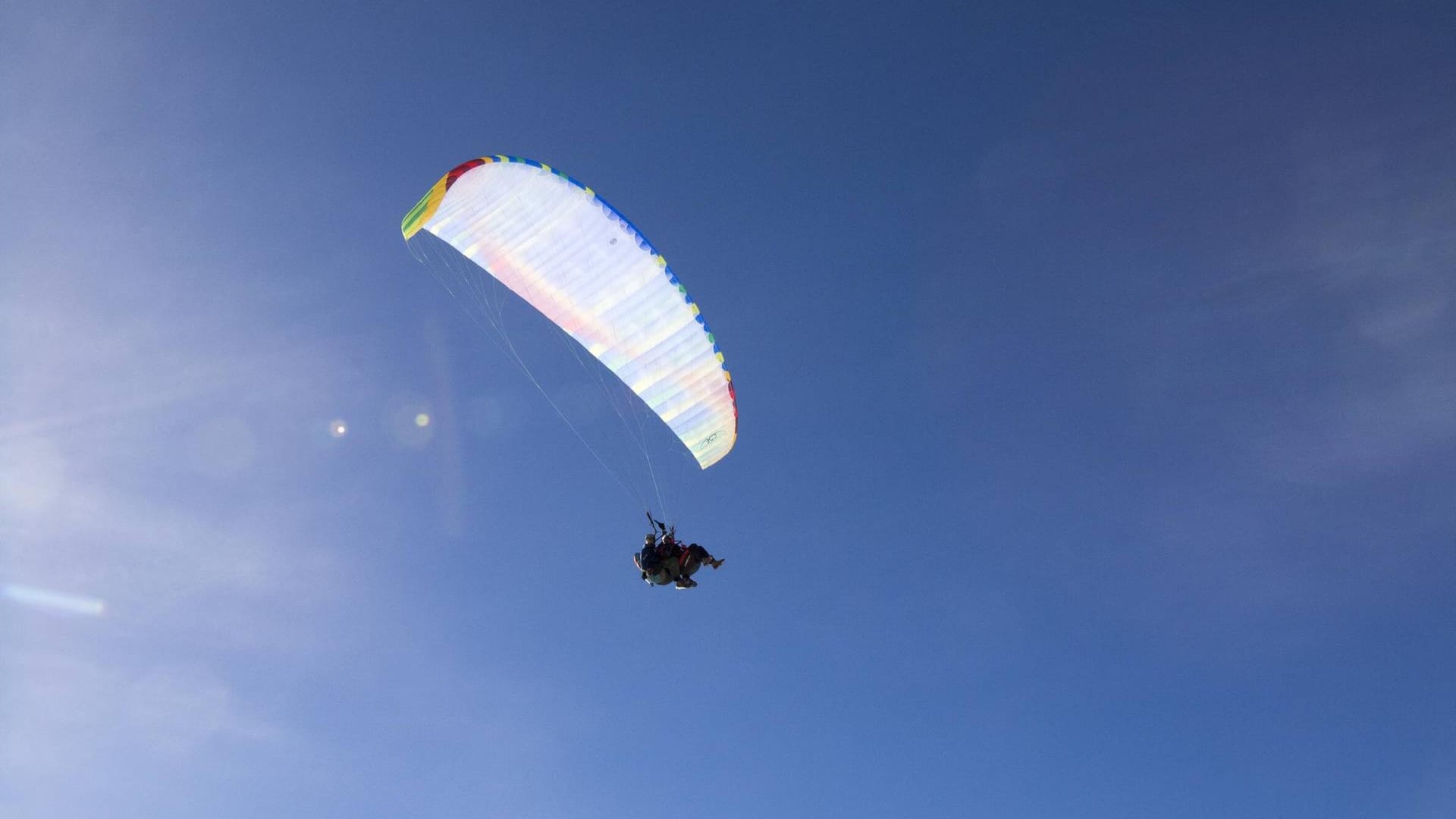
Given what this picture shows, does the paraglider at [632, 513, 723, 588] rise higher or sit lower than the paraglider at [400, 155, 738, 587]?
lower

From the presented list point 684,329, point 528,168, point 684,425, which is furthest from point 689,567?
point 528,168

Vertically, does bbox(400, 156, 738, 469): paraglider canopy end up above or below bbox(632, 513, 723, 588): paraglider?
above

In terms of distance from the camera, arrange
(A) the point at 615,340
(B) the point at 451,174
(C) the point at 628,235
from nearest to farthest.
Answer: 1. (B) the point at 451,174
2. (C) the point at 628,235
3. (A) the point at 615,340

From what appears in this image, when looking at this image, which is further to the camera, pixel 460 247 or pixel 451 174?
pixel 460 247

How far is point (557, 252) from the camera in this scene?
20281 millimetres

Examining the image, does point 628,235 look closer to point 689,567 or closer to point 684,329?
point 684,329

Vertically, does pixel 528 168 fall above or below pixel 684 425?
above

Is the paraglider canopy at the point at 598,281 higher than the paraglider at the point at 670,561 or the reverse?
higher

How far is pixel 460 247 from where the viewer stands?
2023 centimetres

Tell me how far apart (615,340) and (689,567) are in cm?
471

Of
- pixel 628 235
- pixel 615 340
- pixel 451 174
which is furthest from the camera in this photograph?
pixel 615 340

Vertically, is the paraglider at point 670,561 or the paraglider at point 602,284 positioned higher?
the paraglider at point 602,284

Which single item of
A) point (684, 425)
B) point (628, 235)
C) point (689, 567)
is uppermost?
point (628, 235)

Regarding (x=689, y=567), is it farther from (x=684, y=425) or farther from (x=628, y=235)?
(x=628, y=235)
